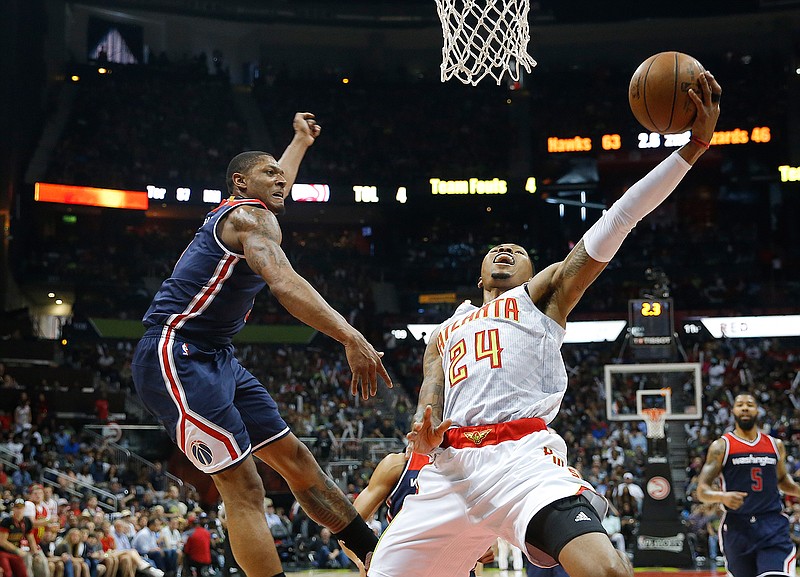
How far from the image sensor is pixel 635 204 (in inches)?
158

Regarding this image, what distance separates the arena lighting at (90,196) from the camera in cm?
2685

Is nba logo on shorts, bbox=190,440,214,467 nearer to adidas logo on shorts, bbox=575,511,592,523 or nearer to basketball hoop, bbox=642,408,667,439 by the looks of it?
adidas logo on shorts, bbox=575,511,592,523

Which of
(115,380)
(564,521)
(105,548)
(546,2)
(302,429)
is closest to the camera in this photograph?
(564,521)

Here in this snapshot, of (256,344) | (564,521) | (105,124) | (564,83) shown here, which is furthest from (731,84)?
(564,521)

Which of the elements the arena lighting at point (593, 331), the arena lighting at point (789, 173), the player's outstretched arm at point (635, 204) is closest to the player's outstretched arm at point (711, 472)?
the player's outstretched arm at point (635, 204)

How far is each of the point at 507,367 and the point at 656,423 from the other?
12036 mm

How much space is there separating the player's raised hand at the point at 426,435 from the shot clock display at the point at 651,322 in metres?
12.3

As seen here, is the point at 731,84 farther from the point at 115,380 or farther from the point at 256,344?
the point at 115,380

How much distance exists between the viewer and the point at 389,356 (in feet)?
90.9

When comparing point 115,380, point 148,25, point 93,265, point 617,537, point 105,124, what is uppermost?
point 148,25

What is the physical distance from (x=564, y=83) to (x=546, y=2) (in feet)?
8.45

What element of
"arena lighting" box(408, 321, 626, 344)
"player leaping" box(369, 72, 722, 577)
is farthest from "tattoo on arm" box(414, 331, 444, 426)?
"arena lighting" box(408, 321, 626, 344)

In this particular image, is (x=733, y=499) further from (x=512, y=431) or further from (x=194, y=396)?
(x=194, y=396)

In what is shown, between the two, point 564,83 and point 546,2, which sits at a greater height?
point 546,2
